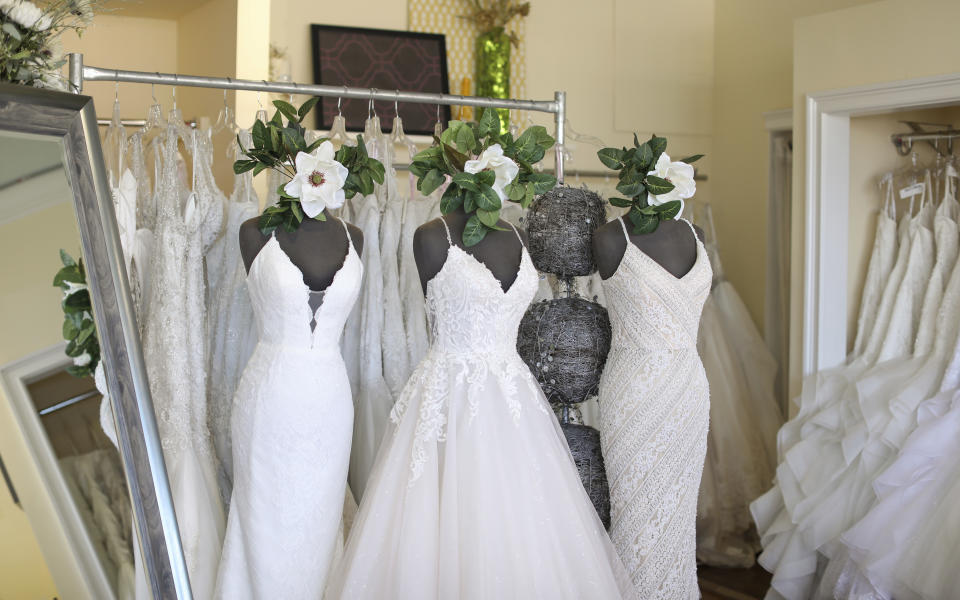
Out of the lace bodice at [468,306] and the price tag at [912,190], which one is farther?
the price tag at [912,190]

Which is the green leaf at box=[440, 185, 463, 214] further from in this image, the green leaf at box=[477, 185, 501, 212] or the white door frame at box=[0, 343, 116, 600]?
the white door frame at box=[0, 343, 116, 600]

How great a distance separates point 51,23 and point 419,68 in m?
3.66

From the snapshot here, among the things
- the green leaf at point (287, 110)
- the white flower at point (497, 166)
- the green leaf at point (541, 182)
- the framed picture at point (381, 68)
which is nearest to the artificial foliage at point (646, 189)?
the green leaf at point (541, 182)

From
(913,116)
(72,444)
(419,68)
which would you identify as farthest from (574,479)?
(419,68)

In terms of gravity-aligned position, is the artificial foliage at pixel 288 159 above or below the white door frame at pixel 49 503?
above

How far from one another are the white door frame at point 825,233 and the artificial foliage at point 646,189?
5.05 feet

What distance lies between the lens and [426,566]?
2309mm

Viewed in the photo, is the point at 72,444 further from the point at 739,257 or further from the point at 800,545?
the point at 739,257

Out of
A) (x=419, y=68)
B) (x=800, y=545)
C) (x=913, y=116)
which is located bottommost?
(x=800, y=545)

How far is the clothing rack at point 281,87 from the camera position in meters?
2.74

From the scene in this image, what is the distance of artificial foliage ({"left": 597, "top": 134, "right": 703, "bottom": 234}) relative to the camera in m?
2.74

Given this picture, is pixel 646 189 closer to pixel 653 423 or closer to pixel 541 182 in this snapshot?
pixel 541 182

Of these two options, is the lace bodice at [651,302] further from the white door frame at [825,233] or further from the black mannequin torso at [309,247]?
the white door frame at [825,233]

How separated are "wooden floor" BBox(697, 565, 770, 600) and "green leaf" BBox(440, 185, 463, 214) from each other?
2528mm
